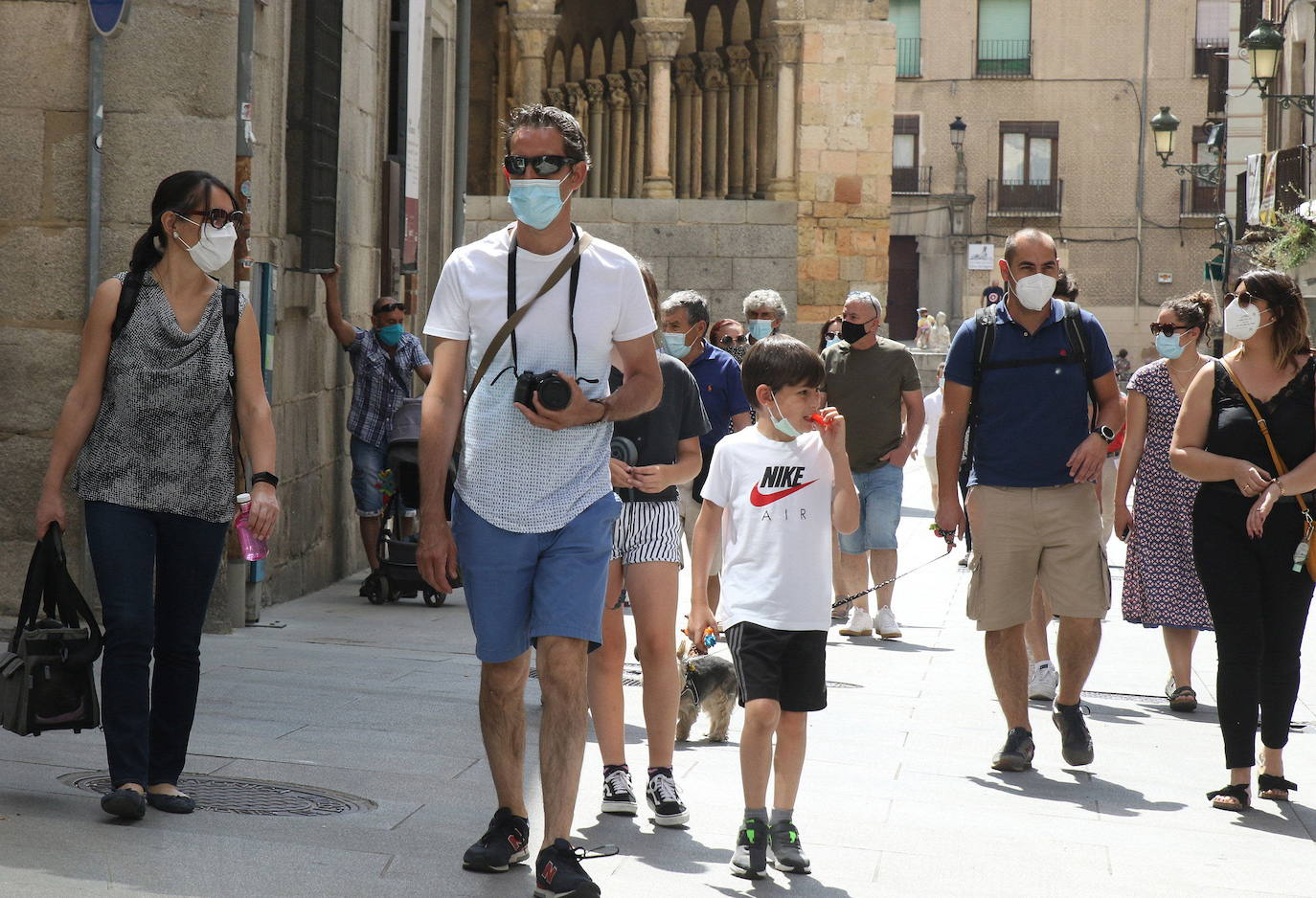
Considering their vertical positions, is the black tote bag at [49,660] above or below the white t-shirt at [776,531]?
below

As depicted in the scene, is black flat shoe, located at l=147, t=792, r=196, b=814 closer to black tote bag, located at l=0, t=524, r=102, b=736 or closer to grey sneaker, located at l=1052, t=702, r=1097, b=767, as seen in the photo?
black tote bag, located at l=0, t=524, r=102, b=736

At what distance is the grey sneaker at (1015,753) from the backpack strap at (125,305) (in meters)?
3.21

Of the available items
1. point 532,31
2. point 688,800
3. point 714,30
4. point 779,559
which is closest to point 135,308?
point 779,559

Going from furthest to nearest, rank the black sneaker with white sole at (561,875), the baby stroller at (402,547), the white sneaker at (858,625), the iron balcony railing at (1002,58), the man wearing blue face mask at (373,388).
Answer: the iron balcony railing at (1002,58)
the man wearing blue face mask at (373,388)
the baby stroller at (402,547)
the white sneaker at (858,625)
the black sneaker with white sole at (561,875)

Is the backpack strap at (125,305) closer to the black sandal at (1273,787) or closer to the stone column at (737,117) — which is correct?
the black sandal at (1273,787)

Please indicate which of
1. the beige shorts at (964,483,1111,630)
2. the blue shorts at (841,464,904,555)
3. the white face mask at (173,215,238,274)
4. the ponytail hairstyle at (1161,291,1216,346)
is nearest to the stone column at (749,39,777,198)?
the blue shorts at (841,464,904,555)

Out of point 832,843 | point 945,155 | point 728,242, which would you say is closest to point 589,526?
point 832,843

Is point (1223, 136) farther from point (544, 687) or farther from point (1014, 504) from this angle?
point (544, 687)

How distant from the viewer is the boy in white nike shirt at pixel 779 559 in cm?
471

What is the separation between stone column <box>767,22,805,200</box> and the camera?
822 inches

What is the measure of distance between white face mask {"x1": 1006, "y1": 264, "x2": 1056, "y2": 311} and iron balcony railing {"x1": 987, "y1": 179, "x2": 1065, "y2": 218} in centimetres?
4581

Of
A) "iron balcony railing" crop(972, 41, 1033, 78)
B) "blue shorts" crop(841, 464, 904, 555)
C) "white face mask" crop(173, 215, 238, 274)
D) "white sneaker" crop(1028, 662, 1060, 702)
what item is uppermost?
"iron balcony railing" crop(972, 41, 1033, 78)

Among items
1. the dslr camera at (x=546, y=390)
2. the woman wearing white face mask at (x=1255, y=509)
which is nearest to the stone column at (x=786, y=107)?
the woman wearing white face mask at (x=1255, y=509)

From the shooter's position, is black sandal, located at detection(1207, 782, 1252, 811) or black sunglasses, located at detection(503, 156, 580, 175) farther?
black sandal, located at detection(1207, 782, 1252, 811)
